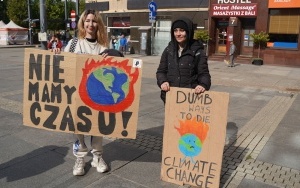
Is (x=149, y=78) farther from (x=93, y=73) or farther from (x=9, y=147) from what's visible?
(x=93, y=73)

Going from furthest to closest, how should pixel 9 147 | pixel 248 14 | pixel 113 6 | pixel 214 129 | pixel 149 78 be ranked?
pixel 113 6 < pixel 248 14 < pixel 149 78 < pixel 9 147 < pixel 214 129

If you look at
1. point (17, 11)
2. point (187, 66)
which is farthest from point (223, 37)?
point (17, 11)

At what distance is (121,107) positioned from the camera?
11.9 ft

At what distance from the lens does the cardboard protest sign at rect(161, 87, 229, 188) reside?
3.43m

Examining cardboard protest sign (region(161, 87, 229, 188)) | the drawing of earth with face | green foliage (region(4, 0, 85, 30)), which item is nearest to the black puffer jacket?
cardboard protest sign (region(161, 87, 229, 188))

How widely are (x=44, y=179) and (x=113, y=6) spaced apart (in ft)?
76.7

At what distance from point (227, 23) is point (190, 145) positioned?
18.3 meters

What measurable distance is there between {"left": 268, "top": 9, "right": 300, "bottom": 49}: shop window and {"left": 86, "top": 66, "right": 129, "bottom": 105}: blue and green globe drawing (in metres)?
17.3

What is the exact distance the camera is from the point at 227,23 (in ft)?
67.3

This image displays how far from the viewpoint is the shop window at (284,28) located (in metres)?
18.1

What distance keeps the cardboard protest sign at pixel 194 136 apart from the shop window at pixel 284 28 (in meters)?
17.0

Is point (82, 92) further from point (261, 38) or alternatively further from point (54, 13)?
point (54, 13)

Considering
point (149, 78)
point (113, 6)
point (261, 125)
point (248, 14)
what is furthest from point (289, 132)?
point (113, 6)

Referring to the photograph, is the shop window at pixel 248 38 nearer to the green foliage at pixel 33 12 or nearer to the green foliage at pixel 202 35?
the green foliage at pixel 202 35
